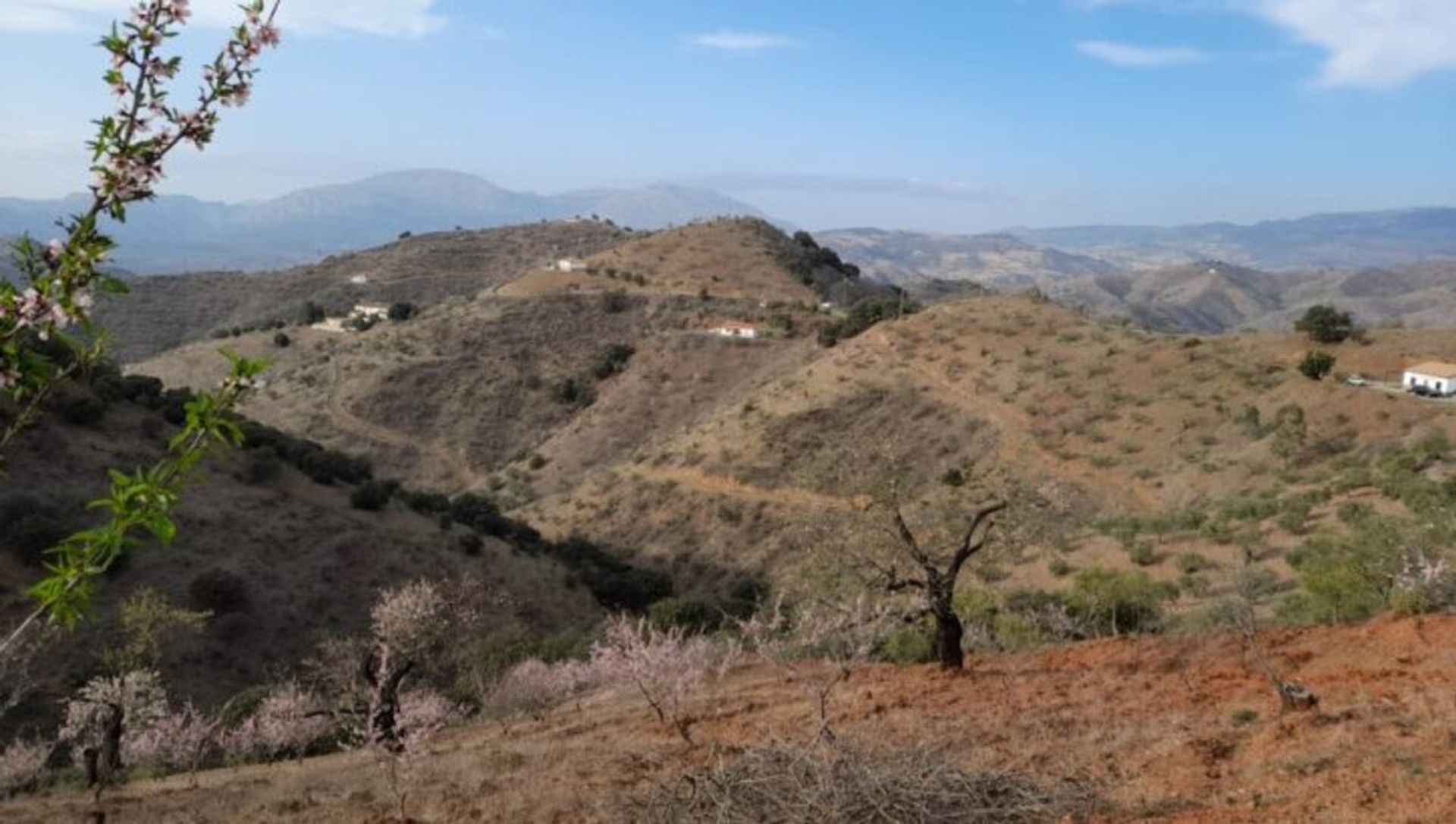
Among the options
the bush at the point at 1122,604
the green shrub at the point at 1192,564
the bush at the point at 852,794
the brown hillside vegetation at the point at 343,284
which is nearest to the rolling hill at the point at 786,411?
the green shrub at the point at 1192,564

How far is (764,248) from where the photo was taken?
127 meters

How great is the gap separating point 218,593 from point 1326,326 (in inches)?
2427

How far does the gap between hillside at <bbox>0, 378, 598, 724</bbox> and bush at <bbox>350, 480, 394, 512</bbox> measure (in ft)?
0.91

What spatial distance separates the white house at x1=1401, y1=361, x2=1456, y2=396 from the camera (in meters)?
47.3

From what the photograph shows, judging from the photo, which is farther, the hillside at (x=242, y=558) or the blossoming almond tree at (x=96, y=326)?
the hillside at (x=242, y=558)

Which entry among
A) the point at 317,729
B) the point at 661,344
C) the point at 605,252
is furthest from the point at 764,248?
the point at 317,729

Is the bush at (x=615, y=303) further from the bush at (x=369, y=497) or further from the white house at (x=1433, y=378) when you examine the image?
the white house at (x=1433, y=378)

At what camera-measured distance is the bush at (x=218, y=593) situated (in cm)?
3741

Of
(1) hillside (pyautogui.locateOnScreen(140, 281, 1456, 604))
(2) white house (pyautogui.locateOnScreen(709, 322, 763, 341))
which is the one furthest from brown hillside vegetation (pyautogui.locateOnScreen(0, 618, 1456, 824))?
(2) white house (pyautogui.locateOnScreen(709, 322, 763, 341))

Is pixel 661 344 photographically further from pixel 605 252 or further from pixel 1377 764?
pixel 1377 764

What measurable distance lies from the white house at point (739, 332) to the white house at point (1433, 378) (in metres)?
51.7

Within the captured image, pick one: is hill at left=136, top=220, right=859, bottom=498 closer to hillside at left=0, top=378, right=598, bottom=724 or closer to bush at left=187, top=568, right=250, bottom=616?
hillside at left=0, top=378, right=598, bottom=724

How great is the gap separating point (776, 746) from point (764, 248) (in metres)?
119

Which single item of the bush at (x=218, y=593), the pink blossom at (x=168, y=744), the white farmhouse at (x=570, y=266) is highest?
the white farmhouse at (x=570, y=266)
